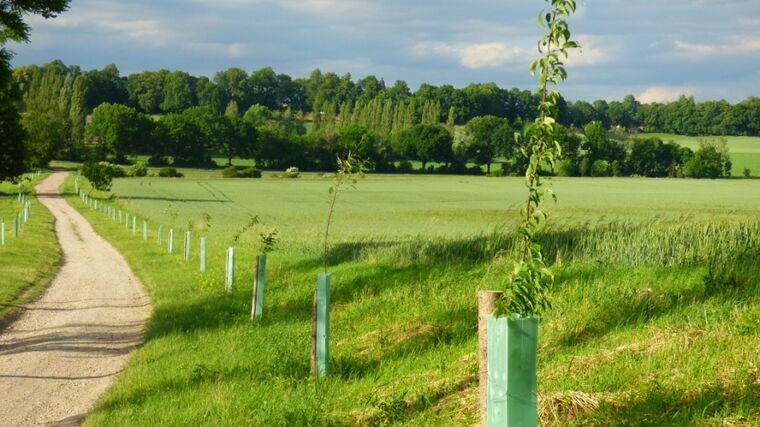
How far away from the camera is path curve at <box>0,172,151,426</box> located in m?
10.2

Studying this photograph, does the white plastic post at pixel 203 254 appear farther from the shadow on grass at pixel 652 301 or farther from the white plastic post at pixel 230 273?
the shadow on grass at pixel 652 301

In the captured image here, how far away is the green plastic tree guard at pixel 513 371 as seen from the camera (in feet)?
16.8

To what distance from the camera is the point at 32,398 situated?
1049 cm

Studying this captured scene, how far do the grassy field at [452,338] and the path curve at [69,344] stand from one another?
45cm

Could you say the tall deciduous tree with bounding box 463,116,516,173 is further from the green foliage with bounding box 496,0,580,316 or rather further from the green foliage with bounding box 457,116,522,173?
the green foliage with bounding box 496,0,580,316

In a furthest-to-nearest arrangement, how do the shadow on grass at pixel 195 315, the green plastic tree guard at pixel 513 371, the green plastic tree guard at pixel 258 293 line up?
the green plastic tree guard at pixel 258 293, the shadow on grass at pixel 195 315, the green plastic tree guard at pixel 513 371

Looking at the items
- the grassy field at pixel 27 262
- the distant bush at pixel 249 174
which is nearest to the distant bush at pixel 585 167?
the distant bush at pixel 249 174

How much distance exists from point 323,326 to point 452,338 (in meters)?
1.68

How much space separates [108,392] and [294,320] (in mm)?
4520

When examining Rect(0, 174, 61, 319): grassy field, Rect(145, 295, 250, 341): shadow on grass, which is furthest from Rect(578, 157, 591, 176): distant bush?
Rect(145, 295, 250, 341): shadow on grass

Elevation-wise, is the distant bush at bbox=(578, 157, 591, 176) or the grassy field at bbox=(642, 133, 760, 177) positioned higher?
the grassy field at bbox=(642, 133, 760, 177)

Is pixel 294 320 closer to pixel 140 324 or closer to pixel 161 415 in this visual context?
pixel 140 324

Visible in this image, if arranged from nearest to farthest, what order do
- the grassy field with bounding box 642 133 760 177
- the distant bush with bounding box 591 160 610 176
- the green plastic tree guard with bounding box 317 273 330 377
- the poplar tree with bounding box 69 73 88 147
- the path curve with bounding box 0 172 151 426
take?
the path curve with bounding box 0 172 151 426 < the green plastic tree guard with bounding box 317 273 330 377 < the distant bush with bounding box 591 160 610 176 < the grassy field with bounding box 642 133 760 177 < the poplar tree with bounding box 69 73 88 147

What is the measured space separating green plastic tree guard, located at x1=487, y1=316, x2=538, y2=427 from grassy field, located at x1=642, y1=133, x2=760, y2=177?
442 feet
